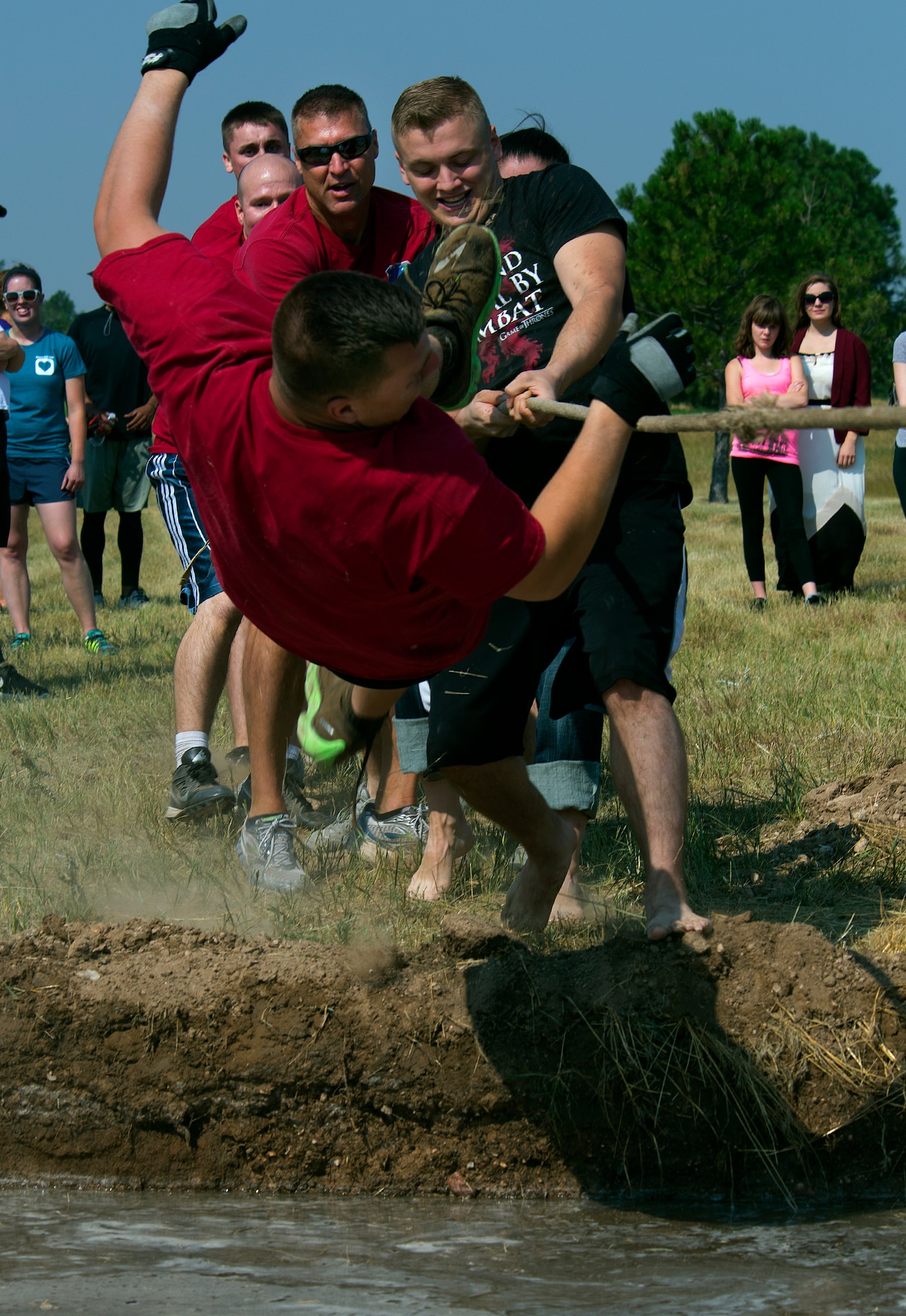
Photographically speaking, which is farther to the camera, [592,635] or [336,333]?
[592,635]

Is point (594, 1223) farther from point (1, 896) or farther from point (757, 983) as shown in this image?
point (1, 896)

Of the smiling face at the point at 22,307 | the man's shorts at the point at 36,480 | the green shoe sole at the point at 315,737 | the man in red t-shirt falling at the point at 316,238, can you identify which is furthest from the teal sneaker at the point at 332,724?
the smiling face at the point at 22,307

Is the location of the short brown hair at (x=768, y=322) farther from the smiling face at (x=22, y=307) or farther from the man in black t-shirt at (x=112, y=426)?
the smiling face at (x=22, y=307)

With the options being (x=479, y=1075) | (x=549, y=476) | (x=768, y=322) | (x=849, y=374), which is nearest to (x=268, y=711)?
(x=549, y=476)

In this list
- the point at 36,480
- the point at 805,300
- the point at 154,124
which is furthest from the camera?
the point at 805,300

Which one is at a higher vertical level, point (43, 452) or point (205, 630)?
point (43, 452)

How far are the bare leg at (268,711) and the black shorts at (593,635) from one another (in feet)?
2.65

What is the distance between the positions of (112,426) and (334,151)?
6904 millimetres

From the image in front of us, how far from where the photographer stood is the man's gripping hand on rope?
9.62 ft

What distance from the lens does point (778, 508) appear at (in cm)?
966

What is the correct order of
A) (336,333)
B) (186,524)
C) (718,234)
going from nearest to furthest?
(336,333) → (186,524) → (718,234)

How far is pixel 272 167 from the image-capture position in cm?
507

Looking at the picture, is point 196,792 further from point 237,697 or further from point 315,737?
point 315,737

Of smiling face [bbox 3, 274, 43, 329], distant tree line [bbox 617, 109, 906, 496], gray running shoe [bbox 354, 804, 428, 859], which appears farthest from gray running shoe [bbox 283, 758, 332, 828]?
distant tree line [bbox 617, 109, 906, 496]
